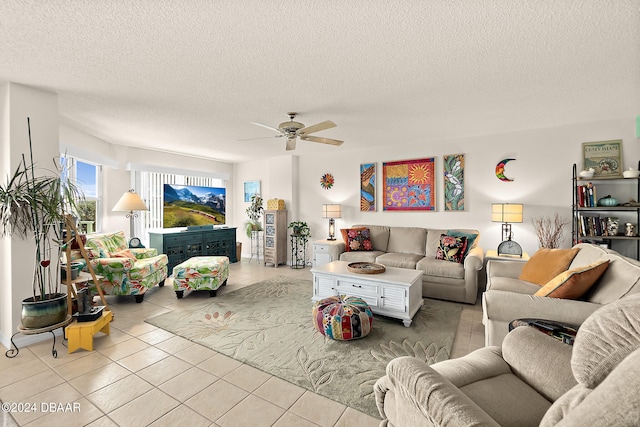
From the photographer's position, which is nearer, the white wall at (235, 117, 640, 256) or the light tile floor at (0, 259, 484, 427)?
the light tile floor at (0, 259, 484, 427)

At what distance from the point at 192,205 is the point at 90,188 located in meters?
1.75

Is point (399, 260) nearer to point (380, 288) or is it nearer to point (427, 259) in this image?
point (427, 259)

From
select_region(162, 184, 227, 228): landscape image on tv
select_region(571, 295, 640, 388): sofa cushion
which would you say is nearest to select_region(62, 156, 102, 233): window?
select_region(162, 184, 227, 228): landscape image on tv

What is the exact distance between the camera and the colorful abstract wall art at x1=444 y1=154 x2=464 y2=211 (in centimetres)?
462

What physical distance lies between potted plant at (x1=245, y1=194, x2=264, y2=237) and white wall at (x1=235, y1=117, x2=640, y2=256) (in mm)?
1785

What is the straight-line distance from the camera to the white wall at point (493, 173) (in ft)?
12.7

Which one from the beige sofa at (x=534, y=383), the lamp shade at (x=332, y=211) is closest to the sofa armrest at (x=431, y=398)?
the beige sofa at (x=534, y=383)

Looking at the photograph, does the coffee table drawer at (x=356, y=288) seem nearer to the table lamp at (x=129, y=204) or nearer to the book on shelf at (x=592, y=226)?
the book on shelf at (x=592, y=226)

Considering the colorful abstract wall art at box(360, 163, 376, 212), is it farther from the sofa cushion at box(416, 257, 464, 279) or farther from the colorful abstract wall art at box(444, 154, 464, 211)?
the sofa cushion at box(416, 257, 464, 279)

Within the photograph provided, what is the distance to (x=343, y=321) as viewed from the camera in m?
2.56

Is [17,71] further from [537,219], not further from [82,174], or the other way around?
[537,219]

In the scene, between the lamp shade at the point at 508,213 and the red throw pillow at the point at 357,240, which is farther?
the red throw pillow at the point at 357,240

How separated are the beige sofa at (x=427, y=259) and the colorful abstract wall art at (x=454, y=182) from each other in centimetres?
46

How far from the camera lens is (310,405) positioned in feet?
5.94
